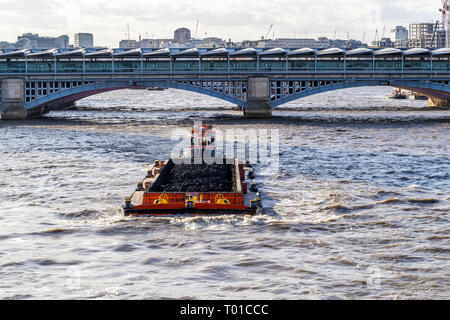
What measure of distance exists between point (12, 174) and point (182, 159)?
13720 mm

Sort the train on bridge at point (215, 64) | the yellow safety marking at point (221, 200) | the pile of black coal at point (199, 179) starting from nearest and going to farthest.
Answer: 1. the yellow safety marking at point (221, 200)
2. the pile of black coal at point (199, 179)
3. the train on bridge at point (215, 64)

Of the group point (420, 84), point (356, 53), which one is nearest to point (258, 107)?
point (356, 53)

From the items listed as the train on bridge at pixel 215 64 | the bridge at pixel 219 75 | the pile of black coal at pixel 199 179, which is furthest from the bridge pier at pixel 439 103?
the pile of black coal at pixel 199 179

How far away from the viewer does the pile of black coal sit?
4594 cm

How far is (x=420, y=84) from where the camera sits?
368ft

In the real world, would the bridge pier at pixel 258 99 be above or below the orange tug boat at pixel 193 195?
above

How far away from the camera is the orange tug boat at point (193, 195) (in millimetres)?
42281

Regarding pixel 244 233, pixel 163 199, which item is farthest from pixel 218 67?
pixel 244 233

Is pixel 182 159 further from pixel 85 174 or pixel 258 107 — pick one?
pixel 258 107

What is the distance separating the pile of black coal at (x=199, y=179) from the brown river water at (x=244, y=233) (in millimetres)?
3006

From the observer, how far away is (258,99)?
111562 millimetres

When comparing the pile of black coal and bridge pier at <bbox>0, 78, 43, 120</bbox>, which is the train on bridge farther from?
the pile of black coal

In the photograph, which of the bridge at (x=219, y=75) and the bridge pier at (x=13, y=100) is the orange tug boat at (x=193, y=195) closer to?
the bridge at (x=219, y=75)

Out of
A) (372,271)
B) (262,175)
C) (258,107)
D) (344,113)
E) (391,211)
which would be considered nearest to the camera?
(372,271)
